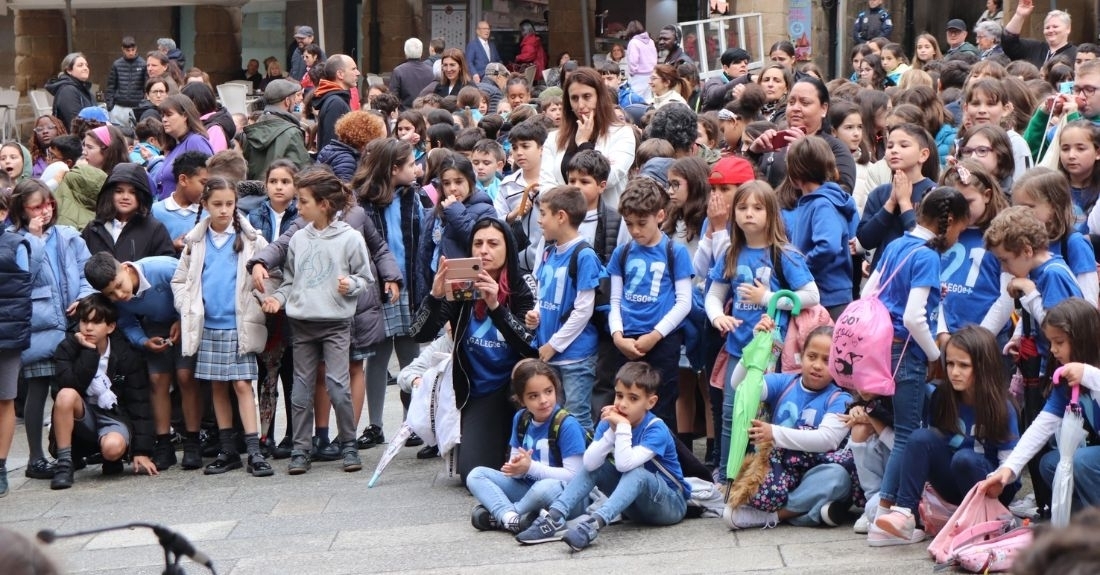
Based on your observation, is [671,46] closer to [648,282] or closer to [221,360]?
[221,360]

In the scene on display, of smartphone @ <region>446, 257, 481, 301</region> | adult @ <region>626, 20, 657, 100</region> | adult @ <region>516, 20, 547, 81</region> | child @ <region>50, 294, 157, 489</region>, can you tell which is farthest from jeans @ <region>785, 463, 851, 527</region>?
adult @ <region>516, 20, 547, 81</region>

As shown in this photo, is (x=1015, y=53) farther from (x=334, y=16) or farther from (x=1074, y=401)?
(x=334, y=16)

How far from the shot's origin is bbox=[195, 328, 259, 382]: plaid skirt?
8477 millimetres

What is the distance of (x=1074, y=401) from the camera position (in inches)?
228

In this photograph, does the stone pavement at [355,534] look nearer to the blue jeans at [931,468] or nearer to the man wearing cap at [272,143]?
the blue jeans at [931,468]

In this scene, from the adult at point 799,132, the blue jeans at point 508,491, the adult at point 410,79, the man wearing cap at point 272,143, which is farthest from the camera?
the adult at point 410,79

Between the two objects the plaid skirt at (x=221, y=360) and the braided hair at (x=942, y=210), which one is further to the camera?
the plaid skirt at (x=221, y=360)

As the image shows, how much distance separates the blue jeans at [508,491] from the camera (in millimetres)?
6809

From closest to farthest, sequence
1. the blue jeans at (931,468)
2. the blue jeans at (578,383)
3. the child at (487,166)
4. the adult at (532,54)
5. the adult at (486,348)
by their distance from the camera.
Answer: the blue jeans at (931,468) → the blue jeans at (578,383) → the adult at (486,348) → the child at (487,166) → the adult at (532,54)

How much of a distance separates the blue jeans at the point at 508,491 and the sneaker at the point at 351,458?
4.66 ft

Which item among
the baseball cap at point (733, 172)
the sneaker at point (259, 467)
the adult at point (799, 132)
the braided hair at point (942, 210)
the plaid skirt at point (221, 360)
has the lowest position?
the sneaker at point (259, 467)

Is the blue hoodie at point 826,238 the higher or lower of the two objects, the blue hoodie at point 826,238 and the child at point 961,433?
the higher

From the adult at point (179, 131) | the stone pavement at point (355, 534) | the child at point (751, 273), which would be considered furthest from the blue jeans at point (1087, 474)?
the adult at point (179, 131)

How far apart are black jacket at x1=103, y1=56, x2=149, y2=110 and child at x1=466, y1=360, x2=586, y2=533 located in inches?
465
